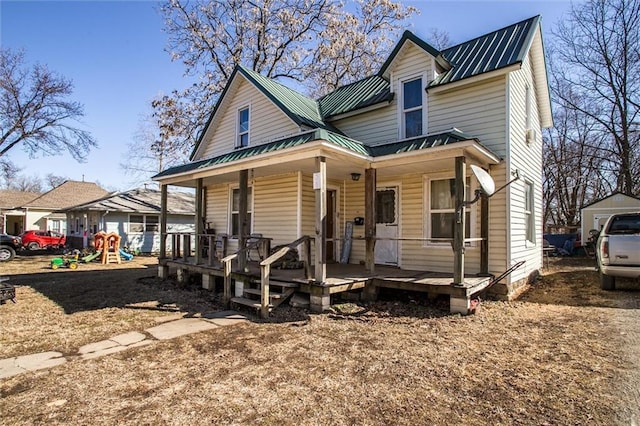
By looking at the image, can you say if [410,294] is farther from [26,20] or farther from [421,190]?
[26,20]

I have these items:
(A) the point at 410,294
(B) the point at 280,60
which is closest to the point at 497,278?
(A) the point at 410,294

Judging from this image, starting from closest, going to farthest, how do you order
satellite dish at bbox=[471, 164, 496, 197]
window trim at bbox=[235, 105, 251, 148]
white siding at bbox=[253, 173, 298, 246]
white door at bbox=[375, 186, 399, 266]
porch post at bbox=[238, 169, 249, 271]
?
satellite dish at bbox=[471, 164, 496, 197] < porch post at bbox=[238, 169, 249, 271] < white door at bbox=[375, 186, 399, 266] < white siding at bbox=[253, 173, 298, 246] < window trim at bbox=[235, 105, 251, 148]

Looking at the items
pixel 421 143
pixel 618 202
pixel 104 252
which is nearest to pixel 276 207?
pixel 421 143

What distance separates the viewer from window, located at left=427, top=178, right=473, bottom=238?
28.5 ft

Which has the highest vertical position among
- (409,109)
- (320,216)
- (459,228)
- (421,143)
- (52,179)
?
(52,179)

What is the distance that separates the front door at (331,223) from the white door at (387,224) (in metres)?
1.36

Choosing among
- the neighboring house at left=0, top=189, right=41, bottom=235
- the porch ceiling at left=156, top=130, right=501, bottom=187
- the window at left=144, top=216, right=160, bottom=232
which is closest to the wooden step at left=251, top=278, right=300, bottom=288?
the porch ceiling at left=156, top=130, right=501, bottom=187

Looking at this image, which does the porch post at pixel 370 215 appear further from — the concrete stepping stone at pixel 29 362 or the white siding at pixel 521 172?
the concrete stepping stone at pixel 29 362

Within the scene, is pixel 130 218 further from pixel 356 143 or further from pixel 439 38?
pixel 439 38

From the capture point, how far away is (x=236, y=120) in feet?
39.8

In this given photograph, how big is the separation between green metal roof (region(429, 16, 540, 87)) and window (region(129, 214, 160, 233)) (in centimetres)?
2019

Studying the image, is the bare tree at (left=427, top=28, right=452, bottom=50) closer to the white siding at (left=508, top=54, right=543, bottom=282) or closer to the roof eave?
the white siding at (left=508, top=54, right=543, bottom=282)

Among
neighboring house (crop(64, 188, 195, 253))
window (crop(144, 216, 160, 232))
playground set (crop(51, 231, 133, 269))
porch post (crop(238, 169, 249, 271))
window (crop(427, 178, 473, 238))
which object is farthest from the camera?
window (crop(144, 216, 160, 232))

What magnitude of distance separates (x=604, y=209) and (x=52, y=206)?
1659 inches
